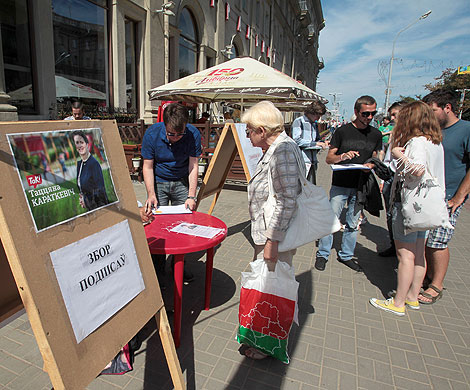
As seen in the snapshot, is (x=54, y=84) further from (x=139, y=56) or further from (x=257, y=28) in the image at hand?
(x=257, y=28)

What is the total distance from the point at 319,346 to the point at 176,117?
2401 mm

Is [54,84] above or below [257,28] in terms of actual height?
below

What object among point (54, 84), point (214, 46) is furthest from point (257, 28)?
point (54, 84)

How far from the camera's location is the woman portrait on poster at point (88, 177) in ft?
4.63

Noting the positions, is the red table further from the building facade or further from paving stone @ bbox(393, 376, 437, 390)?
the building facade

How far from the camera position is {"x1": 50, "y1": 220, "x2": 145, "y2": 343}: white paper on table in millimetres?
1249

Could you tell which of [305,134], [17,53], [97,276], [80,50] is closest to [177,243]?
[97,276]

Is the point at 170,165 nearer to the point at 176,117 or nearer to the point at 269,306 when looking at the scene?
the point at 176,117

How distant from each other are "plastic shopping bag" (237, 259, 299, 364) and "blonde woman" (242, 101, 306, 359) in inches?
3.7

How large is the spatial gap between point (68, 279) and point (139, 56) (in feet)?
38.6

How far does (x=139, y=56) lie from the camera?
11.3 metres

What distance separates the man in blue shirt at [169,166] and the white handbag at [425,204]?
2.07 meters

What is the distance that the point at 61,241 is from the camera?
1.26 m

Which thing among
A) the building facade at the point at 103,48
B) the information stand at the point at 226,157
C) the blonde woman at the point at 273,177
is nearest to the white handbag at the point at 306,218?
the blonde woman at the point at 273,177
